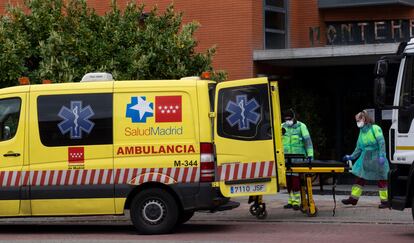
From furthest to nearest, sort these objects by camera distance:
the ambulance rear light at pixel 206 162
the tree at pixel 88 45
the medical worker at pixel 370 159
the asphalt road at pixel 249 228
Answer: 1. the tree at pixel 88 45
2. the medical worker at pixel 370 159
3. the ambulance rear light at pixel 206 162
4. the asphalt road at pixel 249 228

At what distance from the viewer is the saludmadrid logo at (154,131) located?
40.2ft

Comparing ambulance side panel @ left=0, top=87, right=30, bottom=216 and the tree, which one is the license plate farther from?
the tree

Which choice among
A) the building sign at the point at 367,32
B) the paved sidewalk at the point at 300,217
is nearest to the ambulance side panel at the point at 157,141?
the paved sidewalk at the point at 300,217

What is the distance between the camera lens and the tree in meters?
16.7

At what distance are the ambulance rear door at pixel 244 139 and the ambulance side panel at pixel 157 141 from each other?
40 centimetres

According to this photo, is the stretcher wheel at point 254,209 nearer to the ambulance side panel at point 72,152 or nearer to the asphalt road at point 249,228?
the asphalt road at point 249,228

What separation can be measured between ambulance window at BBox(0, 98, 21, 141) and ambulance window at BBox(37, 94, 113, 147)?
39 centimetres

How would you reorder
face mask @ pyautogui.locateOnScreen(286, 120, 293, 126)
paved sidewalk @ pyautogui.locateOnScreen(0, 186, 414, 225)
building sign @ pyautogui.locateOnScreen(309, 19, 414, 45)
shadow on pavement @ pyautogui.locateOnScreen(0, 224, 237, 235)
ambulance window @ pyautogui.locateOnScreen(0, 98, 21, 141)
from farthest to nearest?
building sign @ pyautogui.locateOnScreen(309, 19, 414, 45)
face mask @ pyautogui.locateOnScreen(286, 120, 293, 126)
paved sidewalk @ pyautogui.locateOnScreen(0, 186, 414, 225)
shadow on pavement @ pyautogui.locateOnScreen(0, 224, 237, 235)
ambulance window @ pyautogui.locateOnScreen(0, 98, 21, 141)

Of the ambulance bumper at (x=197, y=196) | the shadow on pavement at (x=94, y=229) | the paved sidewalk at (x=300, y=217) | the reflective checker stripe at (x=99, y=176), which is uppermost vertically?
the reflective checker stripe at (x=99, y=176)

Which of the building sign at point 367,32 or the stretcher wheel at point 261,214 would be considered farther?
the building sign at point 367,32

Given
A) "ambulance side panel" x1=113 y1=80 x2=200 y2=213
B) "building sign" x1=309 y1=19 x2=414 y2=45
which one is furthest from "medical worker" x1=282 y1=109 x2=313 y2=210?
"building sign" x1=309 y1=19 x2=414 y2=45

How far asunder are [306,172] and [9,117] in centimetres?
490

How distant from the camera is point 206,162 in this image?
12211 millimetres

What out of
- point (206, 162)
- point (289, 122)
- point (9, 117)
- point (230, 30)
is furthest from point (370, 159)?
point (230, 30)
